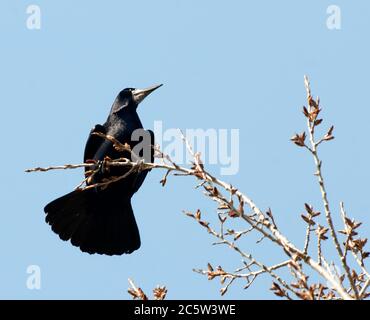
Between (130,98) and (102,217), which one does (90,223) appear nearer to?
(102,217)

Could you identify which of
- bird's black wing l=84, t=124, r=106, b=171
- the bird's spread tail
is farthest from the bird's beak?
the bird's spread tail

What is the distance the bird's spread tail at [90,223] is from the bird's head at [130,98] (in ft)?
3.50

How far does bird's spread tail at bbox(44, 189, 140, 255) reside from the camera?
350 inches

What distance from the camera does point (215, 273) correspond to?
4469 mm

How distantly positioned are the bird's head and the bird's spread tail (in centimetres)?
107

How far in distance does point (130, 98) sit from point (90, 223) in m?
1.51

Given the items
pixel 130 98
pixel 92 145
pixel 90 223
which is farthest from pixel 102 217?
pixel 130 98

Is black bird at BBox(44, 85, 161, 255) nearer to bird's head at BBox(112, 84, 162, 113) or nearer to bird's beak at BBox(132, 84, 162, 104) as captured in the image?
bird's head at BBox(112, 84, 162, 113)

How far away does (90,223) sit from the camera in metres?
8.95

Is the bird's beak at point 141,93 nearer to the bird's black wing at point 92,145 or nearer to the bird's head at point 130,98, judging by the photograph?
the bird's head at point 130,98

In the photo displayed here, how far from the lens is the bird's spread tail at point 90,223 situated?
350 inches
